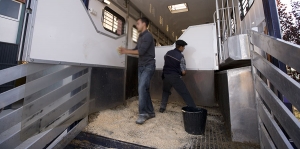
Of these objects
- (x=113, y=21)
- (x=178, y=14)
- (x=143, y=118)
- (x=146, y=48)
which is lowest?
(x=143, y=118)

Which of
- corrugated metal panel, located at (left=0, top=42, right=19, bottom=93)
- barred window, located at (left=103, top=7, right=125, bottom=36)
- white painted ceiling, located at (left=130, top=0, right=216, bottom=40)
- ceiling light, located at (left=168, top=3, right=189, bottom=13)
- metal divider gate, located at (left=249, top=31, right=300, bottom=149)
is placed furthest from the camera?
ceiling light, located at (left=168, top=3, right=189, bottom=13)

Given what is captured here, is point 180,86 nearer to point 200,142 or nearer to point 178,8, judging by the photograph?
point 200,142

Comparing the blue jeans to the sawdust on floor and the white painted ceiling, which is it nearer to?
the sawdust on floor

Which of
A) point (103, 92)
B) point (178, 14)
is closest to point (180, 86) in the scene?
point (103, 92)

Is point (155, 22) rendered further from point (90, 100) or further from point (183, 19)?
point (90, 100)

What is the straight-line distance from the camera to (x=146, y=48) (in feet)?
7.30

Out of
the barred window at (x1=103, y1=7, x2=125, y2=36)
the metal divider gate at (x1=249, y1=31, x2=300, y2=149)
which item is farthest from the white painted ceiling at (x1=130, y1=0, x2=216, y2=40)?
the metal divider gate at (x1=249, y1=31, x2=300, y2=149)

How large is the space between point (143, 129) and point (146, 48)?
1.27 metres

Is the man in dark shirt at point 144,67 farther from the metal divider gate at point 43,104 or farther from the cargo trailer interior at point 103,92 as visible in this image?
the metal divider gate at point 43,104

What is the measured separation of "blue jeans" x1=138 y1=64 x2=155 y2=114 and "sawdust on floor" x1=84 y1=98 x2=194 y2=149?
0.21 metres

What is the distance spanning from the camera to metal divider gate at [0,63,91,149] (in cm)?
127

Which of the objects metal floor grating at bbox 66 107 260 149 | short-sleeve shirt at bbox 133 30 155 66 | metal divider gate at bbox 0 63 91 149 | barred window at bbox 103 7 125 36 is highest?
barred window at bbox 103 7 125 36

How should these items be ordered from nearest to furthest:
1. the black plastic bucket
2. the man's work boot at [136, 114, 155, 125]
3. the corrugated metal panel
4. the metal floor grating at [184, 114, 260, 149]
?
the metal floor grating at [184, 114, 260, 149] → the black plastic bucket → the man's work boot at [136, 114, 155, 125] → the corrugated metal panel

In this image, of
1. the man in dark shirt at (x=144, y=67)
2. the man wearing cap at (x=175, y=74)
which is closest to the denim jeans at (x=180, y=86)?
the man wearing cap at (x=175, y=74)
